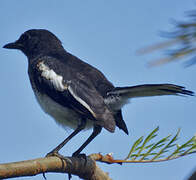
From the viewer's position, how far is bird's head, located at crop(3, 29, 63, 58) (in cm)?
582

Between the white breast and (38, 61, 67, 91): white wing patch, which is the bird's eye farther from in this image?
the white breast

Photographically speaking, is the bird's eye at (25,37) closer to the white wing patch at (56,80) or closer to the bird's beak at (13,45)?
the bird's beak at (13,45)

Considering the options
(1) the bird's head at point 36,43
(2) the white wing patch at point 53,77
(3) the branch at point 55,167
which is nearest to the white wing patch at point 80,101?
(2) the white wing patch at point 53,77

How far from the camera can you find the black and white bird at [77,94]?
4188mm

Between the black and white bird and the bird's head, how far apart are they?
0.43m

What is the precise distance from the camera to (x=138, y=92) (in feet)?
12.7

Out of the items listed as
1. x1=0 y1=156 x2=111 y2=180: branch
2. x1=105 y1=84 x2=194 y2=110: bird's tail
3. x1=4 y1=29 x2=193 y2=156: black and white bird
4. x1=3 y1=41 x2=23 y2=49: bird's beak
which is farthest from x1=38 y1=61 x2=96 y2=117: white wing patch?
x1=3 y1=41 x2=23 y2=49: bird's beak

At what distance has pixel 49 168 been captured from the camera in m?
2.77

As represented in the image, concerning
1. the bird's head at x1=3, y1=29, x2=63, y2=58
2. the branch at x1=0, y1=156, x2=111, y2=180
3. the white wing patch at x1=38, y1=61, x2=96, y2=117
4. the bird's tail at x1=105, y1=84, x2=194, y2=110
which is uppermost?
the bird's head at x1=3, y1=29, x2=63, y2=58

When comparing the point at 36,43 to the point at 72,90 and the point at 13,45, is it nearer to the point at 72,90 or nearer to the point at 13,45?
the point at 13,45

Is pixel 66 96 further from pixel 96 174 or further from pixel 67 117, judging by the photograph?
pixel 96 174

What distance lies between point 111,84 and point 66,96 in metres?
0.69

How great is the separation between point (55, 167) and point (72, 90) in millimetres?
1802

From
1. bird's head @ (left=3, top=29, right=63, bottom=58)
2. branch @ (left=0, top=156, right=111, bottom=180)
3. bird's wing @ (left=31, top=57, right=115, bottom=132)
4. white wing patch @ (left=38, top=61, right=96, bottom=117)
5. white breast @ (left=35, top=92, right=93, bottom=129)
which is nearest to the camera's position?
branch @ (left=0, top=156, right=111, bottom=180)
